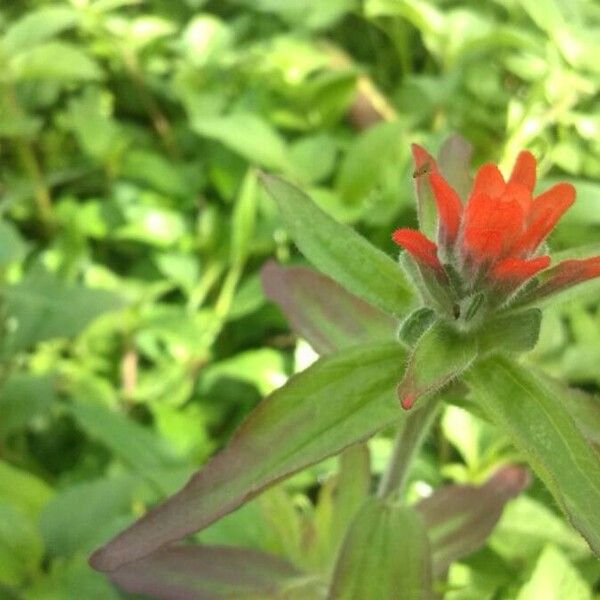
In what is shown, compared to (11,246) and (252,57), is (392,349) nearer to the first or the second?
(11,246)

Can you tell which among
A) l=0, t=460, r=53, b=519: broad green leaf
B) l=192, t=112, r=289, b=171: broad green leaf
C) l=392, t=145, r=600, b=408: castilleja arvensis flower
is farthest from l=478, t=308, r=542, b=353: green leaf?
l=192, t=112, r=289, b=171: broad green leaf

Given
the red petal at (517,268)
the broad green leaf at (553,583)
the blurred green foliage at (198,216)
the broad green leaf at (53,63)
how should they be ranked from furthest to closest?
the broad green leaf at (53,63) → the blurred green foliage at (198,216) → the broad green leaf at (553,583) → the red petal at (517,268)

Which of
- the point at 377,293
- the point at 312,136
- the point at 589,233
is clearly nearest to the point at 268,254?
the point at 312,136

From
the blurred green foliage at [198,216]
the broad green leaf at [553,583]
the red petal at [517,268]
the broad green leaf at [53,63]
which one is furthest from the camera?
the broad green leaf at [53,63]

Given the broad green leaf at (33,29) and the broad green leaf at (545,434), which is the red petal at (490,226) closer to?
the broad green leaf at (545,434)

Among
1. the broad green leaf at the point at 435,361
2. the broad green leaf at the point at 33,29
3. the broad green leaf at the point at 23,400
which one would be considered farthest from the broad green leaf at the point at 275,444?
the broad green leaf at the point at 33,29

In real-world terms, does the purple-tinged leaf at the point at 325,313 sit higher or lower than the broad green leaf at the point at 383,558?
higher

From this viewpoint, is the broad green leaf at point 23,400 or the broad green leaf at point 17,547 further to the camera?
the broad green leaf at point 23,400
